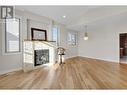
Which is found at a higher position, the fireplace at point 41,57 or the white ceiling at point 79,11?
the white ceiling at point 79,11

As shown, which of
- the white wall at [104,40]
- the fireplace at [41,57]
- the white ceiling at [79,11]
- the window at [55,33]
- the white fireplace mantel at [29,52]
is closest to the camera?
the white ceiling at [79,11]

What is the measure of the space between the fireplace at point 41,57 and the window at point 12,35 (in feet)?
3.22

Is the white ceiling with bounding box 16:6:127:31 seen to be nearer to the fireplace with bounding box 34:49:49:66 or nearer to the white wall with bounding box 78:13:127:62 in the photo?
the white wall with bounding box 78:13:127:62

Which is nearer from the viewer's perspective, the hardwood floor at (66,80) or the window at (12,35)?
the hardwood floor at (66,80)

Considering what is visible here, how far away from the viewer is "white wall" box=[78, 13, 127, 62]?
23.1 ft

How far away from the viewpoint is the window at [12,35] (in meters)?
4.96

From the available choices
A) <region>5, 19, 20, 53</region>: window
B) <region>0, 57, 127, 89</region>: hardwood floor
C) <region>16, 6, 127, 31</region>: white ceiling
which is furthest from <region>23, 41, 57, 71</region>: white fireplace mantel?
<region>16, 6, 127, 31</region>: white ceiling

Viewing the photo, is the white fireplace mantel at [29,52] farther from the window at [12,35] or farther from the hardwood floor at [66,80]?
the hardwood floor at [66,80]

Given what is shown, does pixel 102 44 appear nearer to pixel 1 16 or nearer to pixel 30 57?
pixel 30 57

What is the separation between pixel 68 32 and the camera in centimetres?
965

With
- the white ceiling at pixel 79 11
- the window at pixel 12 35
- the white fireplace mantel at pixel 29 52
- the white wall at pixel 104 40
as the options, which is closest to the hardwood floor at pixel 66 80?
the white fireplace mantel at pixel 29 52

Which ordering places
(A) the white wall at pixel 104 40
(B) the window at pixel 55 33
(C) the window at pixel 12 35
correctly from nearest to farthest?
(C) the window at pixel 12 35
(A) the white wall at pixel 104 40
(B) the window at pixel 55 33

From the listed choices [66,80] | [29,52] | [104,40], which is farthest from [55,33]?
[66,80]
